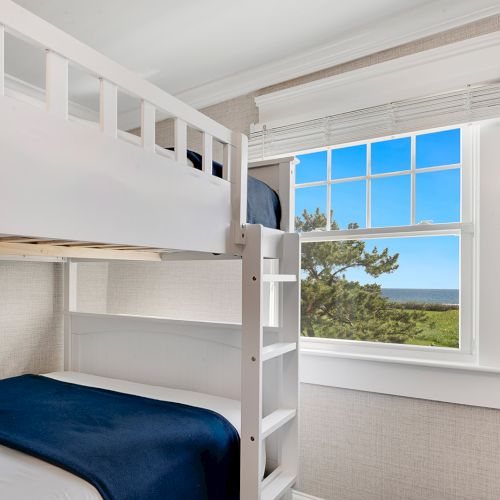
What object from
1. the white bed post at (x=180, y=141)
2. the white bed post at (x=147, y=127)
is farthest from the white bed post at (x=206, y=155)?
the white bed post at (x=147, y=127)

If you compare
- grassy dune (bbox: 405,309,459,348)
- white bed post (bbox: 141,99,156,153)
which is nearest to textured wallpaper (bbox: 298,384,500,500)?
grassy dune (bbox: 405,309,459,348)

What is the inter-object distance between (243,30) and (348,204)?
1.04 metres

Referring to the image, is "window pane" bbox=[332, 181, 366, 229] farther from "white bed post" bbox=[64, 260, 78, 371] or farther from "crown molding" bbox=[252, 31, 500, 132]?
"white bed post" bbox=[64, 260, 78, 371]

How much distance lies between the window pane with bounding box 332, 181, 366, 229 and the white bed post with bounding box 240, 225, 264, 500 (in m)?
0.85

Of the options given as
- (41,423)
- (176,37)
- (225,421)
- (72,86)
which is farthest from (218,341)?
(72,86)

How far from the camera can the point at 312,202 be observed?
236cm

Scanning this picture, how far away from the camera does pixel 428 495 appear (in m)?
1.86

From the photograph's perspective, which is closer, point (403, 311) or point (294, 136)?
point (403, 311)

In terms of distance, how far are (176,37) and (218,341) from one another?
158cm

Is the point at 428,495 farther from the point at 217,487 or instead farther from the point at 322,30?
the point at 322,30

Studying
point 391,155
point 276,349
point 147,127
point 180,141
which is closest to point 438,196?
point 391,155

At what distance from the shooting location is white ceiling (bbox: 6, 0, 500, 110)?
186 cm

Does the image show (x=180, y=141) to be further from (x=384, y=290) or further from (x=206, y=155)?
(x=384, y=290)

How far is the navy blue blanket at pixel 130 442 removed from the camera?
1246 mm
